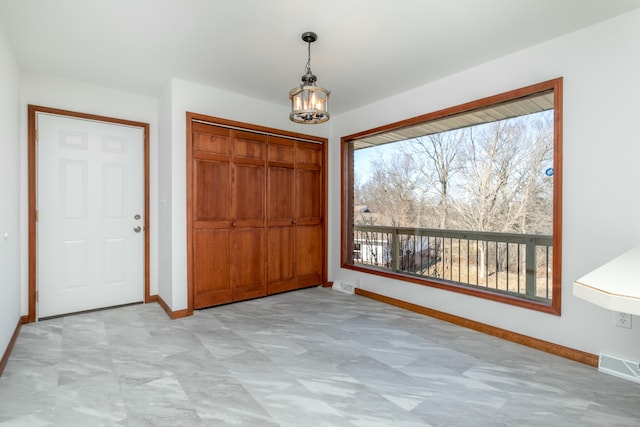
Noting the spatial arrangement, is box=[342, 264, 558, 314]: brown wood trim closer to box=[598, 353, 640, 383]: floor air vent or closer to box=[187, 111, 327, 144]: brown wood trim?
box=[598, 353, 640, 383]: floor air vent

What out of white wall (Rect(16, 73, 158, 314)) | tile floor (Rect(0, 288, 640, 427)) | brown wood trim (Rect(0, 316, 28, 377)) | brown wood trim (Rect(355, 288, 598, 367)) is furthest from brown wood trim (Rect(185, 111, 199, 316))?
brown wood trim (Rect(355, 288, 598, 367))

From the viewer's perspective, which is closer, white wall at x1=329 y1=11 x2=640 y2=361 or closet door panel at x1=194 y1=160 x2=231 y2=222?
white wall at x1=329 y1=11 x2=640 y2=361

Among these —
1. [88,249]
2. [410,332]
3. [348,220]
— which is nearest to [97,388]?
[88,249]

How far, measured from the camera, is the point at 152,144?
13.1 ft

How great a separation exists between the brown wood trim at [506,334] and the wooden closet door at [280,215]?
136cm

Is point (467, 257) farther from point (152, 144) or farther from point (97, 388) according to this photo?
point (152, 144)

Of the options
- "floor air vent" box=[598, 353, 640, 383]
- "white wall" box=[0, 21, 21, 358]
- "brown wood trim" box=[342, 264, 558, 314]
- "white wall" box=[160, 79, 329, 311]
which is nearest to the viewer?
"floor air vent" box=[598, 353, 640, 383]

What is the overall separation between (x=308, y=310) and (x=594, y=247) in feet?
8.80

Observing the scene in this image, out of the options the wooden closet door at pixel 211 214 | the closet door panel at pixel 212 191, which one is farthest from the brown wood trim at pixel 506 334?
the closet door panel at pixel 212 191

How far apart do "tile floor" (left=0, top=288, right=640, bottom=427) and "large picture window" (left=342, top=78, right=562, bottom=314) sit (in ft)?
2.23

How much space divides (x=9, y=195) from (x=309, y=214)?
10.3 ft

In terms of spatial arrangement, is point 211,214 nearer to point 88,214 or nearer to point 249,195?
point 249,195

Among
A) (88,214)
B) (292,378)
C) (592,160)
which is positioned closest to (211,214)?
(88,214)

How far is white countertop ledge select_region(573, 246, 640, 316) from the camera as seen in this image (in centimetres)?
133
